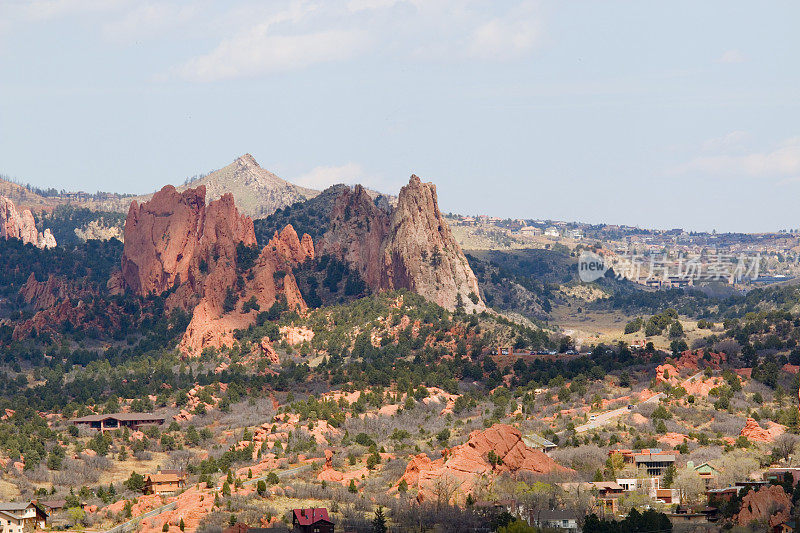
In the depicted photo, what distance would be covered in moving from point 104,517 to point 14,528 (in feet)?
32.7

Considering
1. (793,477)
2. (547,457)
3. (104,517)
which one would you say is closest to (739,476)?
(793,477)

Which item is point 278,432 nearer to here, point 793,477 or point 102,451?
point 102,451

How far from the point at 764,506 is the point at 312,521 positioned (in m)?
39.7

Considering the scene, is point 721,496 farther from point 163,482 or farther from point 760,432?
→ point 163,482

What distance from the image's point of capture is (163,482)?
512 ft

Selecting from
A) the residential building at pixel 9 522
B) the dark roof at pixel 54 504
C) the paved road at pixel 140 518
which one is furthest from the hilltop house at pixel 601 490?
the residential building at pixel 9 522

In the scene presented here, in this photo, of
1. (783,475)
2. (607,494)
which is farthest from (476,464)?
(783,475)

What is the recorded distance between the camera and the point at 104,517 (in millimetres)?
138625

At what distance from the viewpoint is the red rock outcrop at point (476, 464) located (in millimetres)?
140500

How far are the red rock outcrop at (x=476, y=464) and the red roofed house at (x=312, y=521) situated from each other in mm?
13743

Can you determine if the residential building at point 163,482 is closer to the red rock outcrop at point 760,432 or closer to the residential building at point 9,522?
Answer: the residential building at point 9,522

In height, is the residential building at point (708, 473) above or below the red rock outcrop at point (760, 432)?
below

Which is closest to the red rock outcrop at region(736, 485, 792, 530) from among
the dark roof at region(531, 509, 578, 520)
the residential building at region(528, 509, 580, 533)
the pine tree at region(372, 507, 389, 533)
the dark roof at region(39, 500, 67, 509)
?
the residential building at region(528, 509, 580, 533)

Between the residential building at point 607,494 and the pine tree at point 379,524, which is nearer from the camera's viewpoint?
the pine tree at point 379,524
